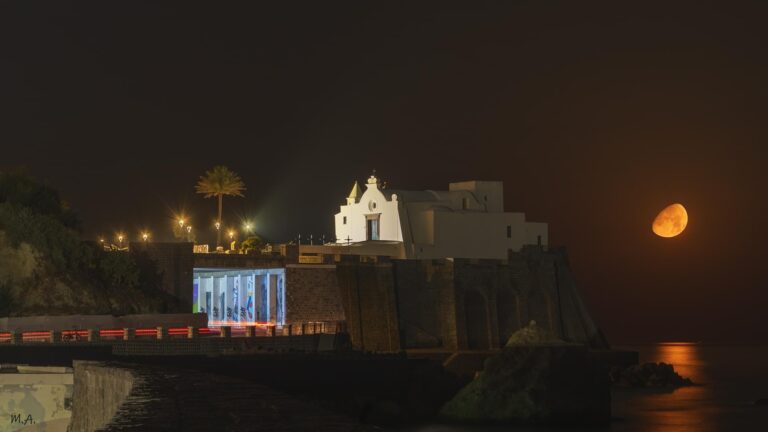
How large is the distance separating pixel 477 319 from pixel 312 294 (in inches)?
391

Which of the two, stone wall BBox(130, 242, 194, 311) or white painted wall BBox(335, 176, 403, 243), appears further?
white painted wall BBox(335, 176, 403, 243)

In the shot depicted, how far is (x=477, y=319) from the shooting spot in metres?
67.8

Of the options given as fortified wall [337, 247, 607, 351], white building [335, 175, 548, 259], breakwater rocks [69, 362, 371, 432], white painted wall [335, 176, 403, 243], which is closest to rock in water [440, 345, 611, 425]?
breakwater rocks [69, 362, 371, 432]

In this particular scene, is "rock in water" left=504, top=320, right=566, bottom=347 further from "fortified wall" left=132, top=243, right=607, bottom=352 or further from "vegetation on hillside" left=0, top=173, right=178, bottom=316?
"vegetation on hillside" left=0, top=173, right=178, bottom=316

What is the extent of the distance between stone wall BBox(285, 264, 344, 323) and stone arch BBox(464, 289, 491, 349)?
25.3 feet

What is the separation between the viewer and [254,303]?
215ft

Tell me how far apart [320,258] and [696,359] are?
55898mm

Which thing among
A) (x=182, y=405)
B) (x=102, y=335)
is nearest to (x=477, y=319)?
(x=102, y=335)

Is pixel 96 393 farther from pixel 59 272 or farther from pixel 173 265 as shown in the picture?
pixel 173 265

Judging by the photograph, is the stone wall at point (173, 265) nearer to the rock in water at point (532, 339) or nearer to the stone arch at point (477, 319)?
the stone arch at point (477, 319)

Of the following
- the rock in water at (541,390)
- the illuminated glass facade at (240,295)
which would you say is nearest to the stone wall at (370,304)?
the illuminated glass facade at (240,295)

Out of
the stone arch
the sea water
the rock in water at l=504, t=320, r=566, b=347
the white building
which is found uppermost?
the white building

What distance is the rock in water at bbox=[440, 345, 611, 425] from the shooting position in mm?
41750

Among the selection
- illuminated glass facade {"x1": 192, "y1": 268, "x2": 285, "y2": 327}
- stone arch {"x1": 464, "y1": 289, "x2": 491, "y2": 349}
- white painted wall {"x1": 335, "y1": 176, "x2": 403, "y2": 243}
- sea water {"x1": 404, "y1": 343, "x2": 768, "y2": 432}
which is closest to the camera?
sea water {"x1": 404, "y1": 343, "x2": 768, "y2": 432}
